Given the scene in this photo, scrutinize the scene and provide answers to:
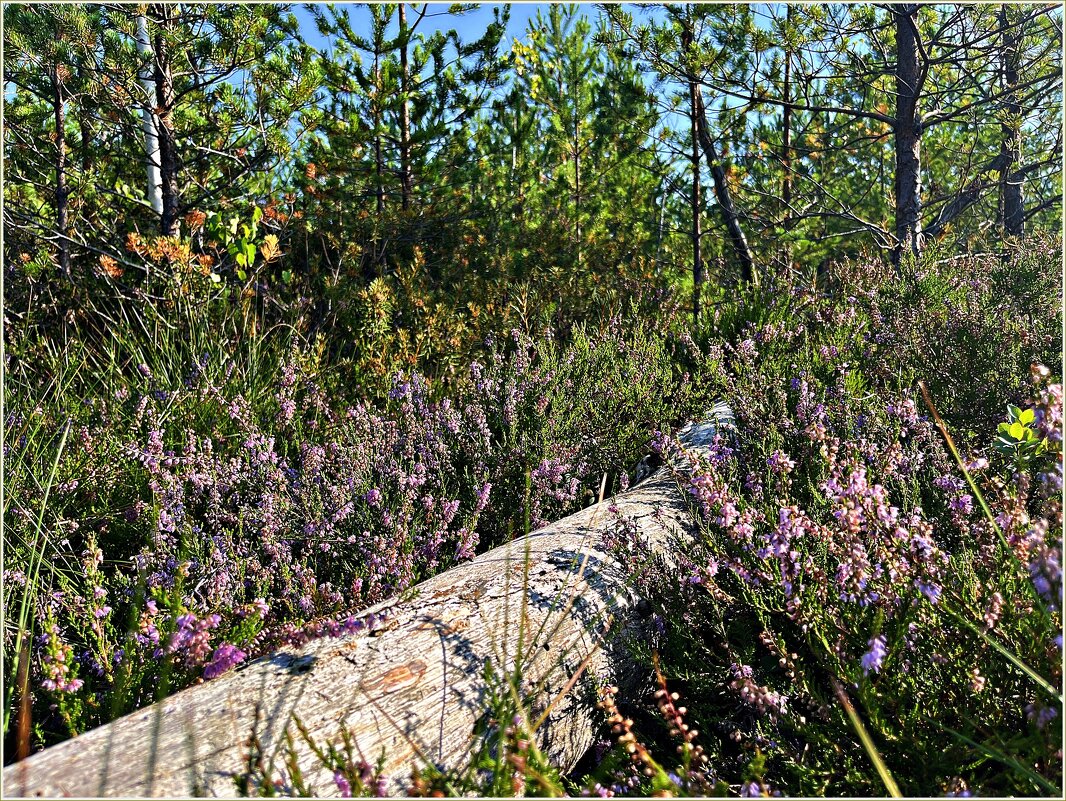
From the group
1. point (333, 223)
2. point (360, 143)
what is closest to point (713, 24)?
point (360, 143)

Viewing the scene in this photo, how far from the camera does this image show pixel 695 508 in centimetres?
249

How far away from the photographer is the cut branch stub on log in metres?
1.46

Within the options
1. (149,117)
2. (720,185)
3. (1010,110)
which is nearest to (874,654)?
(149,117)

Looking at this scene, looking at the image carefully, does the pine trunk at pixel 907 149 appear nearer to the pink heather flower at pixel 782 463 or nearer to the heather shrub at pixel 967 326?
the heather shrub at pixel 967 326

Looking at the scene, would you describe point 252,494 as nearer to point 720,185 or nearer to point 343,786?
point 343,786

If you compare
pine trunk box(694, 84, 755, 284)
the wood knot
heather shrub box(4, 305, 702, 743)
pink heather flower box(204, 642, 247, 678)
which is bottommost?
the wood knot

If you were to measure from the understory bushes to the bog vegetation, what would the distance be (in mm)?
18

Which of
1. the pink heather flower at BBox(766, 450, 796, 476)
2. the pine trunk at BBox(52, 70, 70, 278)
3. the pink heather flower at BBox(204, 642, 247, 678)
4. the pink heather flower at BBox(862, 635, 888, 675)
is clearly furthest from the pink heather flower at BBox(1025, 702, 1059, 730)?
the pine trunk at BBox(52, 70, 70, 278)

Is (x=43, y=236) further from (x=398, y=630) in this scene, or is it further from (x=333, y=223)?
(x=398, y=630)

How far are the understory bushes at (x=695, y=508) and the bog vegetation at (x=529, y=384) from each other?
2 cm

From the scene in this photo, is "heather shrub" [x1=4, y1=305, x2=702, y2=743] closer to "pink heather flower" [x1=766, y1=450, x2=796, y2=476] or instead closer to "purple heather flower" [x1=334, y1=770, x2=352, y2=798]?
Answer: "purple heather flower" [x1=334, y1=770, x2=352, y2=798]

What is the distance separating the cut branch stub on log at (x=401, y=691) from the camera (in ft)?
4.80

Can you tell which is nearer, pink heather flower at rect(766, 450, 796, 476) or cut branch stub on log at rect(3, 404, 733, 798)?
cut branch stub on log at rect(3, 404, 733, 798)

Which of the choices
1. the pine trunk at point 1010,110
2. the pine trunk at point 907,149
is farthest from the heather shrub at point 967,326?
the pine trunk at point 1010,110
